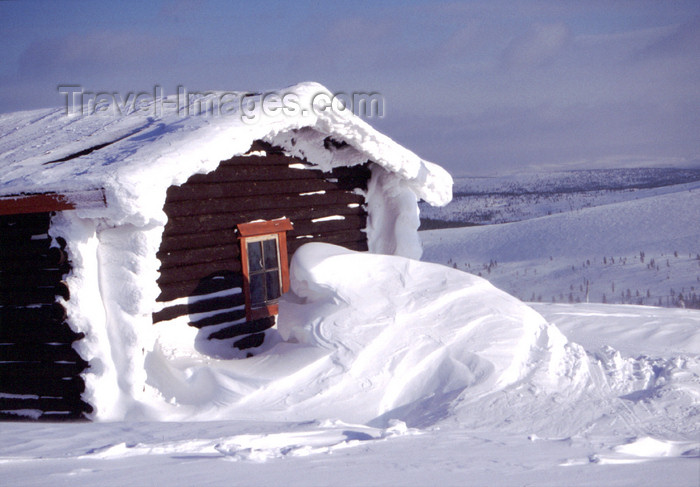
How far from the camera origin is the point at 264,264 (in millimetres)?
9062

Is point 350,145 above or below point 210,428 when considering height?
above

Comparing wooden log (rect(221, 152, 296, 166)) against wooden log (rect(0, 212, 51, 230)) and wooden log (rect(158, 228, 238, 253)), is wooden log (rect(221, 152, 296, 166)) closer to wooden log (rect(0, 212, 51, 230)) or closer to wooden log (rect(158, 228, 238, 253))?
wooden log (rect(158, 228, 238, 253))

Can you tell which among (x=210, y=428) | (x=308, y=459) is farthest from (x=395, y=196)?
(x=308, y=459)

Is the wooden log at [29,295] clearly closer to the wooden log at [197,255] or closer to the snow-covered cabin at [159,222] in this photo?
the snow-covered cabin at [159,222]

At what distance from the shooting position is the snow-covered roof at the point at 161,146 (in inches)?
242

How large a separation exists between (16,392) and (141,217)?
8.33 feet

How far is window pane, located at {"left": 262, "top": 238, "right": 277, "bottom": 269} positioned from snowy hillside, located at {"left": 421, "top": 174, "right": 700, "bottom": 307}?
372 inches

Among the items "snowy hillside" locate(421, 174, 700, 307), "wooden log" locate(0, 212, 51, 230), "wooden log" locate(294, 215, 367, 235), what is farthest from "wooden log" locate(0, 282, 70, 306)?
"snowy hillside" locate(421, 174, 700, 307)

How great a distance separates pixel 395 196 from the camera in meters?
10.6

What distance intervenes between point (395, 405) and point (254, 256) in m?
3.36

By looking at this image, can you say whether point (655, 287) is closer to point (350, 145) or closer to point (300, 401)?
point (350, 145)

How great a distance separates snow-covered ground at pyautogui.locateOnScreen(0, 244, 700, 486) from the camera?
4215 mm

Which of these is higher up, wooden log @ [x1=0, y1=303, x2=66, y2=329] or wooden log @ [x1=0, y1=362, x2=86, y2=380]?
wooden log @ [x1=0, y1=303, x2=66, y2=329]

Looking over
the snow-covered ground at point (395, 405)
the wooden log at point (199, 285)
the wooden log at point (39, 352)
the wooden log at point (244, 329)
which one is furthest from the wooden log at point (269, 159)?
the wooden log at point (39, 352)
